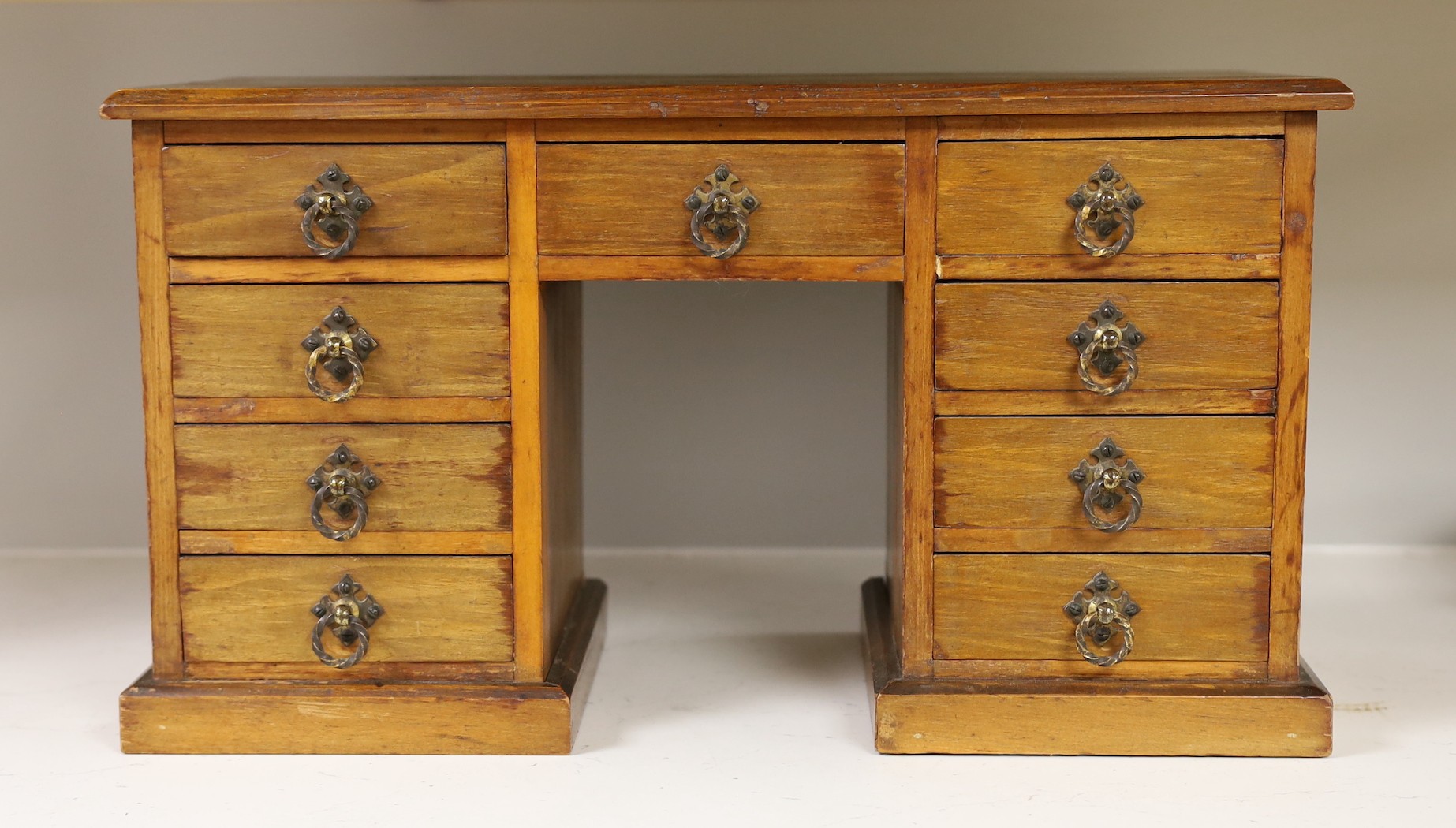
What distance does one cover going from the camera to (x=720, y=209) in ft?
6.20

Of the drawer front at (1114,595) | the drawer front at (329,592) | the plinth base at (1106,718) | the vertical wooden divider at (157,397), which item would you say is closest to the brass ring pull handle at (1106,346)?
the drawer front at (1114,595)

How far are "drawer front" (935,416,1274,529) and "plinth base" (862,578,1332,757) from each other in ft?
0.71

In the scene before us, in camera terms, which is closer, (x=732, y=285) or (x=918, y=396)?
(x=918, y=396)

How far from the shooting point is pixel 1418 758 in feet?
6.39

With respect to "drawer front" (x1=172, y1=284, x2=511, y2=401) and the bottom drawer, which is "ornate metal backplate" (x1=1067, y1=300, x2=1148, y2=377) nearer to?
the bottom drawer

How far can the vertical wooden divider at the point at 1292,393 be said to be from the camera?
1876 millimetres

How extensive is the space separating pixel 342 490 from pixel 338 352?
0.18 meters

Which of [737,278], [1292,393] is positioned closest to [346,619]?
[737,278]

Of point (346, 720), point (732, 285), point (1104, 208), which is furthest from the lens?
point (732, 285)

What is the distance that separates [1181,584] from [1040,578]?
0.18 m

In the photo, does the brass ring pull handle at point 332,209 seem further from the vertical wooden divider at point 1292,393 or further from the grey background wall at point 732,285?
the vertical wooden divider at point 1292,393

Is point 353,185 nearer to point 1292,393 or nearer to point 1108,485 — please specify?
point 1108,485

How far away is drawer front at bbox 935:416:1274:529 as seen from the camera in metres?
1.93

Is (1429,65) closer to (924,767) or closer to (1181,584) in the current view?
(1181,584)
